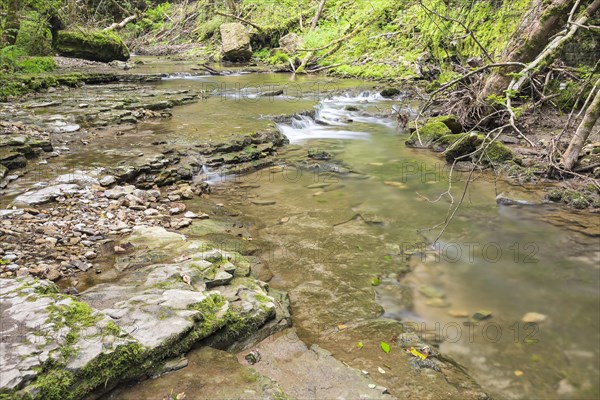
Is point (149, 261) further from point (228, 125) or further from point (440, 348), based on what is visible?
point (228, 125)

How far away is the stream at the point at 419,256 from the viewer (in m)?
3.25

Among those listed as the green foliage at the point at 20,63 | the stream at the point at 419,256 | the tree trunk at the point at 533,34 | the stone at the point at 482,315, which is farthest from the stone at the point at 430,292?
the green foliage at the point at 20,63

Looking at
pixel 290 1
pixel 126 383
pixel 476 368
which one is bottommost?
pixel 476 368

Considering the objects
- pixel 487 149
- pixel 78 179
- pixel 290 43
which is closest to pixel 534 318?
pixel 487 149

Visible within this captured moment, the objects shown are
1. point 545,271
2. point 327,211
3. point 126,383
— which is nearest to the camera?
point 126,383

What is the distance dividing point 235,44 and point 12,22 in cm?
1191

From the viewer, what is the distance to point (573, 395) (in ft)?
9.41

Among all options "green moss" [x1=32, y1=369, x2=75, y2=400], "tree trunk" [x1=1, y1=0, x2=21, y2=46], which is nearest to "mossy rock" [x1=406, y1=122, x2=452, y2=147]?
"green moss" [x1=32, y1=369, x2=75, y2=400]

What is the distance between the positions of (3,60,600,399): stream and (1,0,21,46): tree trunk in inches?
333

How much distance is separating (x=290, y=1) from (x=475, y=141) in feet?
77.1

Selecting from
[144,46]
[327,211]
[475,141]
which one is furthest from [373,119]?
A: [144,46]

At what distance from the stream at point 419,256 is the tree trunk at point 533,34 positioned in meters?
2.10

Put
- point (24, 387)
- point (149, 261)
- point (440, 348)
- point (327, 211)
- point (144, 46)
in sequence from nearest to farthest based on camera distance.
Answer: point (24, 387)
point (440, 348)
point (149, 261)
point (327, 211)
point (144, 46)

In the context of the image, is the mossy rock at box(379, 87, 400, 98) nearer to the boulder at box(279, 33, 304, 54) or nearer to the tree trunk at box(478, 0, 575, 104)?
the tree trunk at box(478, 0, 575, 104)
